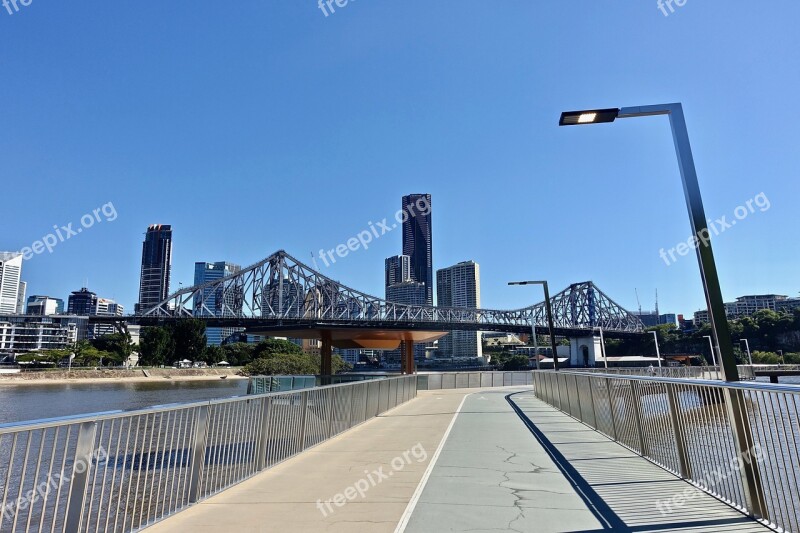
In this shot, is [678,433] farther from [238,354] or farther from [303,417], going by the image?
[238,354]

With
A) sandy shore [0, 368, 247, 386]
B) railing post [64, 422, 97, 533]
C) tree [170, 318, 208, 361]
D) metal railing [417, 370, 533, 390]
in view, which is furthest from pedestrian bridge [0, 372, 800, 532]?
tree [170, 318, 208, 361]

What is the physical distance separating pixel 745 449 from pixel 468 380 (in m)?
34.6

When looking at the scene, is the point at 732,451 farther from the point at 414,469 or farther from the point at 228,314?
the point at 228,314

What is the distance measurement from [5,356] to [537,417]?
150643mm

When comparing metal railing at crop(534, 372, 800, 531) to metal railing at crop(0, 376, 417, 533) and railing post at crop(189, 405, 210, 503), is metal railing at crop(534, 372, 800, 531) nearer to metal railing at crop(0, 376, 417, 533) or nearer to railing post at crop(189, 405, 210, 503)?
railing post at crop(189, 405, 210, 503)

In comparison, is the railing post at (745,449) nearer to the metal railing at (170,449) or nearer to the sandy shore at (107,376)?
the metal railing at (170,449)

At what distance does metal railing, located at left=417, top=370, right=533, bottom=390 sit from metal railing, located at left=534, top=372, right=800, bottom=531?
1064 inches

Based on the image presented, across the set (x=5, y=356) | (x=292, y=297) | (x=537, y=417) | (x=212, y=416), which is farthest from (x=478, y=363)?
(x=212, y=416)

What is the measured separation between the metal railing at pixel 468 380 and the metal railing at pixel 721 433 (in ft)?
88.7

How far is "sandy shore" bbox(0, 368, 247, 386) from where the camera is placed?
83.7 m

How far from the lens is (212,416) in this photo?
266 inches

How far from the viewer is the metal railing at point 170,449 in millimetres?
4367

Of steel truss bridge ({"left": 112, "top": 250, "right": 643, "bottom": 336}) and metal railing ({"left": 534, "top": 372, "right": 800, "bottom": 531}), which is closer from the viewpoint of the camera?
metal railing ({"left": 534, "top": 372, "right": 800, "bottom": 531})

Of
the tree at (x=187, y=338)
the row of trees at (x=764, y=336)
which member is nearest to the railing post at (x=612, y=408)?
the row of trees at (x=764, y=336)
